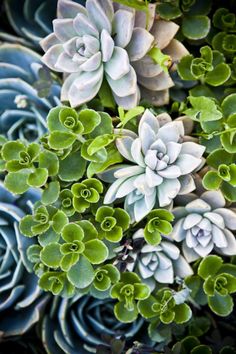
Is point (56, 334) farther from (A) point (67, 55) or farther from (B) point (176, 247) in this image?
(A) point (67, 55)

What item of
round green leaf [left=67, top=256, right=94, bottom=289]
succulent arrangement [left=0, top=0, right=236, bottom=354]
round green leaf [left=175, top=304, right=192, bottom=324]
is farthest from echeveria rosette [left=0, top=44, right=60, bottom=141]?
round green leaf [left=175, top=304, right=192, bottom=324]

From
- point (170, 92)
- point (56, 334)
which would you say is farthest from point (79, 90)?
point (56, 334)

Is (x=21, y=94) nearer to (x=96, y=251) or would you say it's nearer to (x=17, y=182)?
(x=17, y=182)

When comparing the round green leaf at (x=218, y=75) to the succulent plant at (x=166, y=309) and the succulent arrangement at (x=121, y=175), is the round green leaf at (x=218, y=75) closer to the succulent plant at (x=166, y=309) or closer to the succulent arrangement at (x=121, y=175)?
the succulent arrangement at (x=121, y=175)

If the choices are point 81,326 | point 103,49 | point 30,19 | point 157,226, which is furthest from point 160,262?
point 30,19

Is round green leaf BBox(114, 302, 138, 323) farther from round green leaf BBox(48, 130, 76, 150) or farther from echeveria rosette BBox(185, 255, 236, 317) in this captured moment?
round green leaf BBox(48, 130, 76, 150)

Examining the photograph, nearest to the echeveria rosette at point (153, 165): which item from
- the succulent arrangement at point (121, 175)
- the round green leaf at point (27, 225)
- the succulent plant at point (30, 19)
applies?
the succulent arrangement at point (121, 175)

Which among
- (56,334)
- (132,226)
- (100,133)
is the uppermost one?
(100,133)
